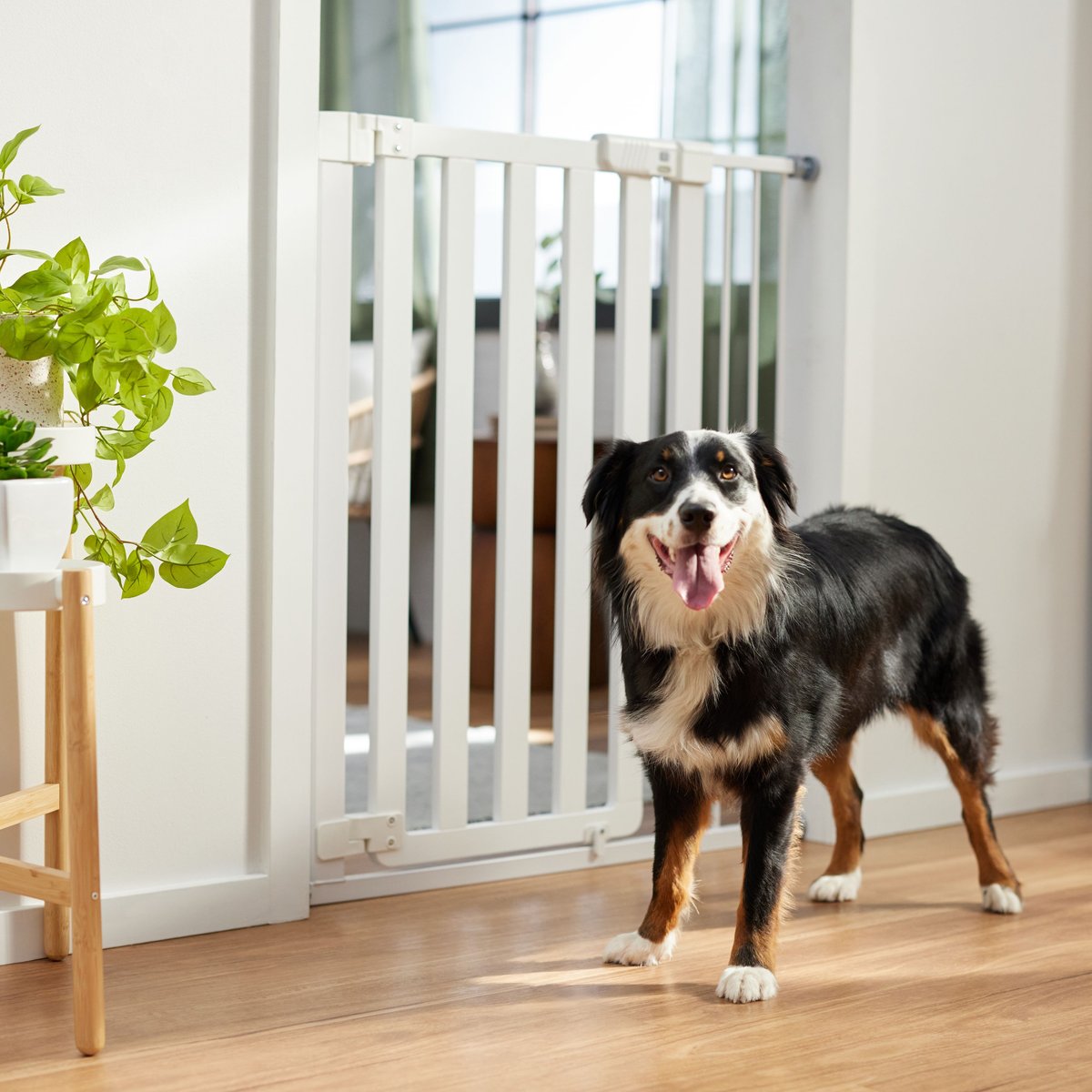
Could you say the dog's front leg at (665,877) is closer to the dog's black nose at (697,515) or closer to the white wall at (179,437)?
the dog's black nose at (697,515)

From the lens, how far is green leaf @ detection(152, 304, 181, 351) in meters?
1.79

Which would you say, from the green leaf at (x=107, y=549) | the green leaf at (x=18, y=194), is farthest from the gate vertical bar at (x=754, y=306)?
the green leaf at (x=18, y=194)

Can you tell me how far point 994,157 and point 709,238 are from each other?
2.69 feet

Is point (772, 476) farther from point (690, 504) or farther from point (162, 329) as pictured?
point (162, 329)

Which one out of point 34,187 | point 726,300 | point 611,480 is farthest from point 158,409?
point 726,300

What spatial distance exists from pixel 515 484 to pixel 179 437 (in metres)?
0.67

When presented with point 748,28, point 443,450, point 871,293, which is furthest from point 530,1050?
point 748,28

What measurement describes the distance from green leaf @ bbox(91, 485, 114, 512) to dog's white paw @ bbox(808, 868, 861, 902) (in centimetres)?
140

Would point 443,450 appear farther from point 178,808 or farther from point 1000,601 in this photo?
point 1000,601

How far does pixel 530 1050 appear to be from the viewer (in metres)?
1.80

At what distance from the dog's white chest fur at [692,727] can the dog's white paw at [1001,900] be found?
2.23 ft

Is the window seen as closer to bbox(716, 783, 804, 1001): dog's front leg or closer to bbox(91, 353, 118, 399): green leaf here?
bbox(716, 783, 804, 1001): dog's front leg

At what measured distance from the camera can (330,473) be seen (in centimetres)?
242

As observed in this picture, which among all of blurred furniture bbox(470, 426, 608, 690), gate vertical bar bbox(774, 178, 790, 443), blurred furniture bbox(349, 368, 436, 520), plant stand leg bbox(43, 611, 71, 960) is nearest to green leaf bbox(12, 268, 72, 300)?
plant stand leg bbox(43, 611, 71, 960)
